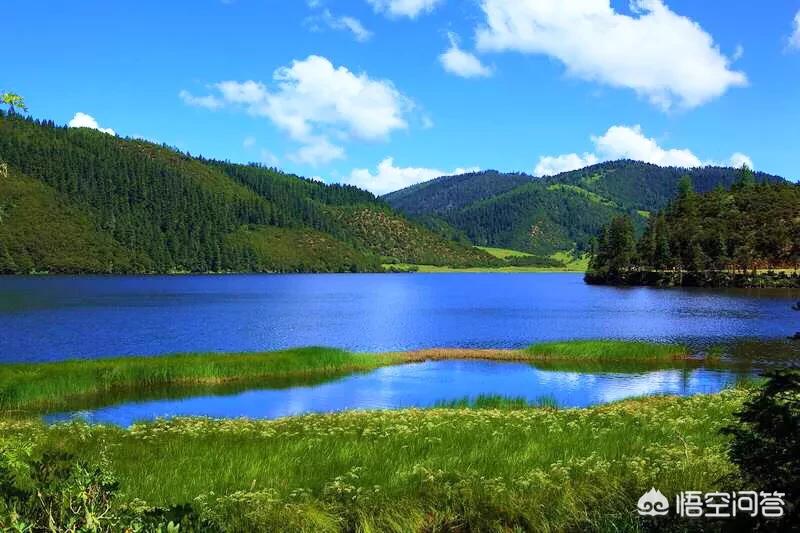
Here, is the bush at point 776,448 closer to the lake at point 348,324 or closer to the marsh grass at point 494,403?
the marsh grass at point 494,403

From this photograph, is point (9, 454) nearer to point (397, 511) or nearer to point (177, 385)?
point (397, 511)

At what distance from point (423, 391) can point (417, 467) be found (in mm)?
31029

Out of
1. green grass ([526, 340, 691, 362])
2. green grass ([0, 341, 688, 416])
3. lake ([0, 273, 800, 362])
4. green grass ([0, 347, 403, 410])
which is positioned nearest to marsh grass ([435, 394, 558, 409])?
green grass ([0, 341, 688, 416])

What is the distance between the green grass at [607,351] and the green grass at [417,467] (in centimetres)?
3500

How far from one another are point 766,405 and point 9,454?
1020 centimetres

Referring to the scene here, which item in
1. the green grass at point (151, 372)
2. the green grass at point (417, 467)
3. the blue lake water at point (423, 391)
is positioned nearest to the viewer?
the green grass at point (417, 467)

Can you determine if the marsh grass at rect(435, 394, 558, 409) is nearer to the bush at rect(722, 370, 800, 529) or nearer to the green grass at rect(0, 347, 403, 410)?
the green grass at rect(0, 347, 403, 410)

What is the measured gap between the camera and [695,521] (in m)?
9.73

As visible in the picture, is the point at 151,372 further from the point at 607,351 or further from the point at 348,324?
the point at 348,324

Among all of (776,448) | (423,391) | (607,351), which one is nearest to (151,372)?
(423,391)

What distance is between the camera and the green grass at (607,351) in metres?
60.0

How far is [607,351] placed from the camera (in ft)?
199

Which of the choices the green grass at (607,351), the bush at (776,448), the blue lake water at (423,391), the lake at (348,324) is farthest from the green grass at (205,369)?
the bush at (776,448)

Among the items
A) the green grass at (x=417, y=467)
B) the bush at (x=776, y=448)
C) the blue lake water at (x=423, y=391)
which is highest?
the bush at (x=776, y=448)
